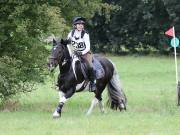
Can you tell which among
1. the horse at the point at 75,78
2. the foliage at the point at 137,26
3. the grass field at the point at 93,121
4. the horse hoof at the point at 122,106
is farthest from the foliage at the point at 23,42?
the foliage at the point at 137,26

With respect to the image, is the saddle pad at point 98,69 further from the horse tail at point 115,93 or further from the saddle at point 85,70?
the horse tail at point 115,93

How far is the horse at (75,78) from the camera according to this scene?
50.3ft

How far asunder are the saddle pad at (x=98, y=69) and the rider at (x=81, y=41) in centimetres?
34

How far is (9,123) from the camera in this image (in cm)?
1381

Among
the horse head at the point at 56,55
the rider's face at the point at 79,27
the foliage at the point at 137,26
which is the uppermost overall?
the rider's face at the point at 79,27

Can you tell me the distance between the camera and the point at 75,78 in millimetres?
15875

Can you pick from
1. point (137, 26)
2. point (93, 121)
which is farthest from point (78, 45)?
point (137, 26)

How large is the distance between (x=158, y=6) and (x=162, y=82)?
22109mm

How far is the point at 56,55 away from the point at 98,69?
6.51 ft

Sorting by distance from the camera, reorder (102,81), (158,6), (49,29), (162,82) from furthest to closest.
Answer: (158,6) → (162,82) → (49,29) → (102,81)

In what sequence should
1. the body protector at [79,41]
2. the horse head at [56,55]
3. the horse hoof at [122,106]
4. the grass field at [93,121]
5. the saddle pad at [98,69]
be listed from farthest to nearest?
1. the horse hoof at [122,106]
2. the saddle pad at [98,69]
3. the body protector at [79,41]
4. the horse head at [56,55]
5. the grass field at [93,121]

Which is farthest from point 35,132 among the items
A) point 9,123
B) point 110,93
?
point 110,93

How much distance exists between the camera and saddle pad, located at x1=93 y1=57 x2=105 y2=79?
16734 millimetres

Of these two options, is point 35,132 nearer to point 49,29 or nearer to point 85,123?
point 85,123
